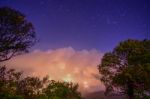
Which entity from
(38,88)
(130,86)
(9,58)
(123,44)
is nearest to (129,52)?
(123,44)

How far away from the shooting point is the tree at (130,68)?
71.6 meters

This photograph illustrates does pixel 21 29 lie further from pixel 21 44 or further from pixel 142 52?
pixel 142 52

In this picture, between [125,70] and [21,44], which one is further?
[125,70]

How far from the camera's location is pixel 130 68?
7169cm

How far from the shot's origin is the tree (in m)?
71.6

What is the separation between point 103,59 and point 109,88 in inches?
252

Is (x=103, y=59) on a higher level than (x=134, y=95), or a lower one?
higher

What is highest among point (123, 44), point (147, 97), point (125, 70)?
point (123, 44)

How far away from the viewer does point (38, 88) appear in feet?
256

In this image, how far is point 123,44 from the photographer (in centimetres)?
7569

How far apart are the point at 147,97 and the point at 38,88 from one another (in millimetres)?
23652

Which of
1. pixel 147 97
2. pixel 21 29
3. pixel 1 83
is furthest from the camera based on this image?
pixel 147 97

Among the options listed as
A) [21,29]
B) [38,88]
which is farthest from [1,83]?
[38,88]

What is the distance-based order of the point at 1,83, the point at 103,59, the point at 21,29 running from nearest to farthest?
the point at 1,83 < the point at 21,29 < the point at 103,59
